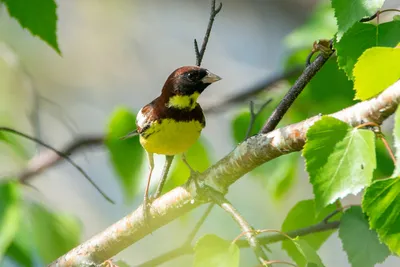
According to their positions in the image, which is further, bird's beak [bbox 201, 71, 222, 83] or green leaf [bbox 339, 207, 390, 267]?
bird's beak [bbox 201, 71, 222, 83]

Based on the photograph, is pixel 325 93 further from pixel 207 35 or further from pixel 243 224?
pixel 243 224

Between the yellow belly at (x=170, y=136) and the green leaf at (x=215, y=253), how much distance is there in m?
0.81

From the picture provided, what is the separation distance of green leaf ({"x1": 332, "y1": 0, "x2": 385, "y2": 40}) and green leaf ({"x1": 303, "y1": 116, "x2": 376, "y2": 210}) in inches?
7.9

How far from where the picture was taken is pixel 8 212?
1808 millimetres

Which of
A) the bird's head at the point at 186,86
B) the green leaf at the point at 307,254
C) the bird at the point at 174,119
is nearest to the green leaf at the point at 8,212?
the bird at the point at 174,119

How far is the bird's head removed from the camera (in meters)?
2.01

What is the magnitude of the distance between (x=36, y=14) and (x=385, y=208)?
84 cm

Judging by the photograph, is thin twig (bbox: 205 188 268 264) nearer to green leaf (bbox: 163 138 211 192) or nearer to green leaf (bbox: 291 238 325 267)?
green leaf (bbox: 291 238 325 267)

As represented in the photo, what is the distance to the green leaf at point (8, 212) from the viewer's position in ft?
5.82

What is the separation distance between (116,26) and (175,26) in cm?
60

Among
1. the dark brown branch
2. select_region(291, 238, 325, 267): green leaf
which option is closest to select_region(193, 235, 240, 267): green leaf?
select_region(291, 238, 325, 267): green leaf

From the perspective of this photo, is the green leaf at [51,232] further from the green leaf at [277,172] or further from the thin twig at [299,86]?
the thin twig at [299,86]

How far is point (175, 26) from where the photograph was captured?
679 centimetres

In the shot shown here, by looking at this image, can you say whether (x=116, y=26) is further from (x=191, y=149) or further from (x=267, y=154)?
(x=267, y=154)
